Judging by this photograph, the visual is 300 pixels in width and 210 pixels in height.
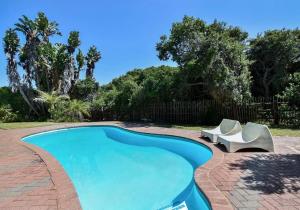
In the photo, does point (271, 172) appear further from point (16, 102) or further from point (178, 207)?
point (16, 102)

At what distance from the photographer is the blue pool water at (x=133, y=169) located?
14.6 ft

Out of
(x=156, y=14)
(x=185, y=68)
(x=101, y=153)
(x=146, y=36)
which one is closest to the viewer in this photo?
(x=101, y=153)

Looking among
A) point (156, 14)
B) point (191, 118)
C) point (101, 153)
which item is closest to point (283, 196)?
point (101, 153)

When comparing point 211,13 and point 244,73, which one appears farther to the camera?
point 211,13

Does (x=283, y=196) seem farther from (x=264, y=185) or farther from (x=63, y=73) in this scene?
(x=63, y=73)

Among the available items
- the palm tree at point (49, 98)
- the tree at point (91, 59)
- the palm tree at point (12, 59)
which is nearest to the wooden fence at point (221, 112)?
the palm tree at point (49, 98)

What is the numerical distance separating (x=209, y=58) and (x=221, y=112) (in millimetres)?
3509

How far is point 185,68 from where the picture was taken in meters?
15.2

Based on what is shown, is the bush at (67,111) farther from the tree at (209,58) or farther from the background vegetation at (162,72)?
the tree at (209,58)

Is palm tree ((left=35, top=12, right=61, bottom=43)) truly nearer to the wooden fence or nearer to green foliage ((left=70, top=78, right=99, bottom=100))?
green foliage ((left=70, top=78, right=99, bottom=100))

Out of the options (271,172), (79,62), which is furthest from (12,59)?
(271,172)

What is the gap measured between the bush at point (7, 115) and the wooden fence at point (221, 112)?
10.4 meters

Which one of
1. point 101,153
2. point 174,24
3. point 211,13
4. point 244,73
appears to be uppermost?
point 211,13

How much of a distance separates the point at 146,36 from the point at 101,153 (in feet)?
47.1
